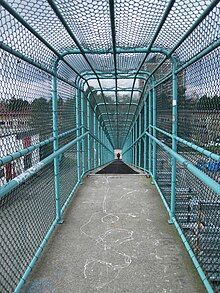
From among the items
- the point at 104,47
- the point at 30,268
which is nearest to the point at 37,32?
the point at 104,47

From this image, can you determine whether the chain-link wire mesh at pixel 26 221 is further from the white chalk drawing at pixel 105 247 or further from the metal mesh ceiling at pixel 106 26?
the metal mesh ceiling at pixel 106 26

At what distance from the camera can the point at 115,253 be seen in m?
2.88

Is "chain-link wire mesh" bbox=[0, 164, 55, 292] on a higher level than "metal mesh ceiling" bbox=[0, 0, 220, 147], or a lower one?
lower

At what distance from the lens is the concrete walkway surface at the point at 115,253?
240 centimetres

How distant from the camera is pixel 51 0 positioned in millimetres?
2070

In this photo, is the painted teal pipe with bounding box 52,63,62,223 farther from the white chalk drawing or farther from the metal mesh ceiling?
the white chalk drawing

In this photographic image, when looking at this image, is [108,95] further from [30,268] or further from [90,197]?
[30,268]

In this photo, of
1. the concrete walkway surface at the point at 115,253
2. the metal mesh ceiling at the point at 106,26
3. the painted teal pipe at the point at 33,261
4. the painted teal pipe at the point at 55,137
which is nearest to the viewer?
the metal mesh ceiling at the point at 106,26

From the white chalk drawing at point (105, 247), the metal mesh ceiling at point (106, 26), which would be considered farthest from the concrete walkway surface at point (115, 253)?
the metal mesh ceiling at point (106, 26)

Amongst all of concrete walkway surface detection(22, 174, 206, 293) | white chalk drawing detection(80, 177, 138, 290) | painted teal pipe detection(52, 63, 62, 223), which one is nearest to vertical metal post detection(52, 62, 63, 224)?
painted teal pipe detection(52, 63, 62, 223)

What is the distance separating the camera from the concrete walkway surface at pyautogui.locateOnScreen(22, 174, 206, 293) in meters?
2.40

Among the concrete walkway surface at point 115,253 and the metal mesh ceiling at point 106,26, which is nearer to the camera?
the metal mesh ceiling at point 106,26

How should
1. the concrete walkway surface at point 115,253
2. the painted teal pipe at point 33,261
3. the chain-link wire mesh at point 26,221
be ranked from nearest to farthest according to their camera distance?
the painted teal pipe at point 33,261 → the concrete walkway surface at point 115,253 → the chain-link wire mesh at point 26,221

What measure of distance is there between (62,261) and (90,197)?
1.92 meters
